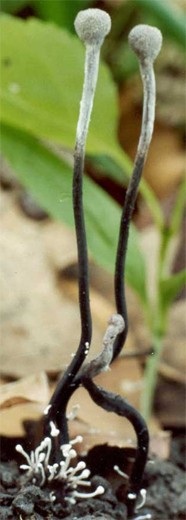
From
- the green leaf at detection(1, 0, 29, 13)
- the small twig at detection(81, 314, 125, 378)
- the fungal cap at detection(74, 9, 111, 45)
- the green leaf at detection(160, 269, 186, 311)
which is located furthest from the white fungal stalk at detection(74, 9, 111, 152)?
the green leaf at detection(1, 0, 29, 13)

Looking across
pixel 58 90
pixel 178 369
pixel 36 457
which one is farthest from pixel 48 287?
pixel 36 457

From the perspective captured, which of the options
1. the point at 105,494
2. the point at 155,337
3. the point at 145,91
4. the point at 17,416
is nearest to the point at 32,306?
the point at 155,337

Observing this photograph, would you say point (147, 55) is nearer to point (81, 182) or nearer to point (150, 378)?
point (81, 182)

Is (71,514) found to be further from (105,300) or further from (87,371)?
(105,300)

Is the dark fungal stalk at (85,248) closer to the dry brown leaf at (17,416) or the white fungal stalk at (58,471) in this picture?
the white fungal stalk at (58,471)

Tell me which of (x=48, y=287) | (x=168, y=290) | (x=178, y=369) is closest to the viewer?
(x=168, y=290)

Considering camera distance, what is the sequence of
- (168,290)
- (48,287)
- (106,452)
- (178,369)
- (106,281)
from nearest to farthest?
(106,452)
(168,290)
(178,369)
(48,287)
(106,281)

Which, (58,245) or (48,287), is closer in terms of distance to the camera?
(48,287)
